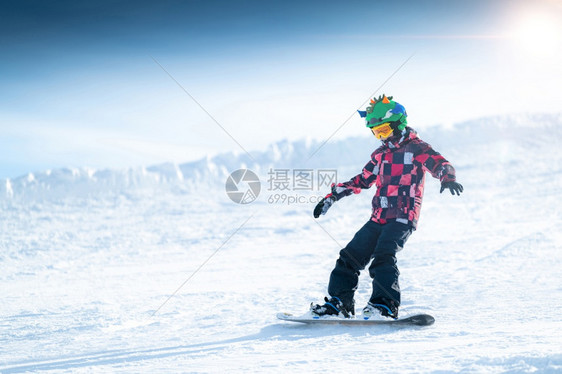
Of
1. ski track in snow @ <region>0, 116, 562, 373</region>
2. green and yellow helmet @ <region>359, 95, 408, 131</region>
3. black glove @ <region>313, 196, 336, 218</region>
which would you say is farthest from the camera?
black glove @ <region>313, 196, 336, 218</region>

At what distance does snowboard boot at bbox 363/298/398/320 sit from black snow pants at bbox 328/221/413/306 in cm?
2

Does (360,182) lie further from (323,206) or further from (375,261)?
(375,261)

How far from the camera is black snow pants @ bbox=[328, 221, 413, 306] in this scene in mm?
2684

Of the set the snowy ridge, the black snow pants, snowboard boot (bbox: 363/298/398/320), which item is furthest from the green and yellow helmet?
the snowy ridge

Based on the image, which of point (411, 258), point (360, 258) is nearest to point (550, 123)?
point (411, 258)

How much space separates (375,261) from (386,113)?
1.03m

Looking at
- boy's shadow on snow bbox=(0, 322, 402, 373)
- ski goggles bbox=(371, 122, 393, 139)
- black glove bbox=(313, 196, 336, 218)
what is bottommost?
boy's shadow on snow bbox=(0, 322, 402, 373)

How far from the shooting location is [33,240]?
8109 mm

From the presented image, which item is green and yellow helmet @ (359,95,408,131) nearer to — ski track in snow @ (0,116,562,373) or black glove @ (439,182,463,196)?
black glove @ (439,182,463,196)

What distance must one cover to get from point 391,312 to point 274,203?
8.22 meters

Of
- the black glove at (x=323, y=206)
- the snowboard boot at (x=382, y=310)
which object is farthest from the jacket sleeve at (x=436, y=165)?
the snowboard boot at (x=382, y=310)

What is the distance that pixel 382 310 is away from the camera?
2.63m

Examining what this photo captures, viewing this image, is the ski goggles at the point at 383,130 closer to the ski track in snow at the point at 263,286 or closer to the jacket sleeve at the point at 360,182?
the jacket sleeve at the point at 360,182

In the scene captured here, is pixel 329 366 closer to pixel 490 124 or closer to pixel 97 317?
pixel 97 317
